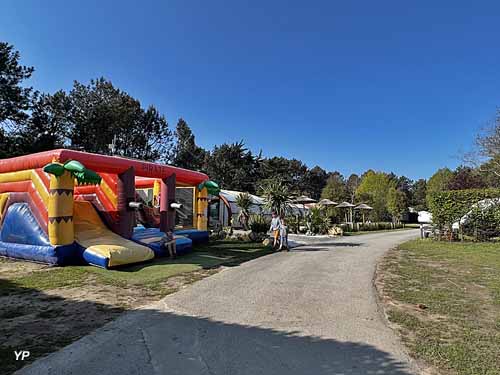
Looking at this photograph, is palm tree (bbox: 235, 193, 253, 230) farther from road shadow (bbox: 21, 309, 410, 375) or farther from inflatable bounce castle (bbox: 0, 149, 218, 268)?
road shadow (bbox: 21, 309, 410, 375)

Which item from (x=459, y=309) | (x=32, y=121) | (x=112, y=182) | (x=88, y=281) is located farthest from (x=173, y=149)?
(x=459, y=309)

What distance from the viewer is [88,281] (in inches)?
290

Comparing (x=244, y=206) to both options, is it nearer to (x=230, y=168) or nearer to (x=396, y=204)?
(x=396, y=204)

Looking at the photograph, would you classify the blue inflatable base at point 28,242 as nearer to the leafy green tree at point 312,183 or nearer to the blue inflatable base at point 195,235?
the blue inflatable base at point 195,235

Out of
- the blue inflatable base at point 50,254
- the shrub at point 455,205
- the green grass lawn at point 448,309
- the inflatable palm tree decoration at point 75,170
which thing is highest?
the inflatable palm tree decoration at point 75,170

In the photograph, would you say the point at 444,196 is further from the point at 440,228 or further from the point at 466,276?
the point at 466,276

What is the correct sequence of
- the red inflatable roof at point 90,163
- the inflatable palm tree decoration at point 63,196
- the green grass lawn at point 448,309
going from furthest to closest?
the red inflatable roof at point 90,163, the inflatable palm tree decoration at point 63,196, the green grass lawn at point 448,309

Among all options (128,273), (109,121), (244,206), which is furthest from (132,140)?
(128,273)

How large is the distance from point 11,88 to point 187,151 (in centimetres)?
2337

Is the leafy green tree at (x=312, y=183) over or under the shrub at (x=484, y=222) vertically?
over

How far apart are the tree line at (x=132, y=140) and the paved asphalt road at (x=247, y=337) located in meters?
12.2

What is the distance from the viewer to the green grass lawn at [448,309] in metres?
3.57

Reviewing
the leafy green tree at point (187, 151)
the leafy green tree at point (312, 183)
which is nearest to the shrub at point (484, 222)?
the leafy green tree at point (187, 151)

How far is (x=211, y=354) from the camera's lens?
11.8 feet
